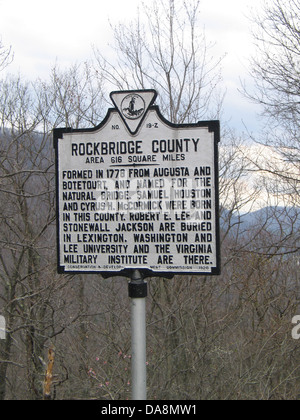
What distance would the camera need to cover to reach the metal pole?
362cm

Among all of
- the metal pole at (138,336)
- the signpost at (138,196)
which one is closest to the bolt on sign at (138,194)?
the signpost at (138,196)

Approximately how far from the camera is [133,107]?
3684 mm

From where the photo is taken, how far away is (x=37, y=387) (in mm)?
10688

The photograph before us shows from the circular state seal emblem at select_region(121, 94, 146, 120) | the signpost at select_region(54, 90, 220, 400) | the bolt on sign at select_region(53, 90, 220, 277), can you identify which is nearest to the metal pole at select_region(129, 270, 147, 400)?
the signpost at select_region(54, 90, 220, 400)

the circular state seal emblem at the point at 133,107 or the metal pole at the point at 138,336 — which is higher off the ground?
the circular state seal emblem at the point at 133,107

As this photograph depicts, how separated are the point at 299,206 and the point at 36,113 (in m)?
8.25

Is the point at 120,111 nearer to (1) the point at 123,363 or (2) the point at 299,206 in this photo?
(1) the point at 123,363

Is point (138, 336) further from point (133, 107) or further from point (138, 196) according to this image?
point (133, 107)

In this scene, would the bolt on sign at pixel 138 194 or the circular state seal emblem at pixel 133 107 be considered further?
the circular state seal emblem at pixel 133 107

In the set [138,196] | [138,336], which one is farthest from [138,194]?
[138,336]

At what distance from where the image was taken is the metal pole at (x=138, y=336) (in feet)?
11.9

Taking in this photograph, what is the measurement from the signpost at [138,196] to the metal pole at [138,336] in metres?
0.01

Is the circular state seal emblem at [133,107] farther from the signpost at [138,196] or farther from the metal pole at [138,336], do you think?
the metal pole at [138,336]
